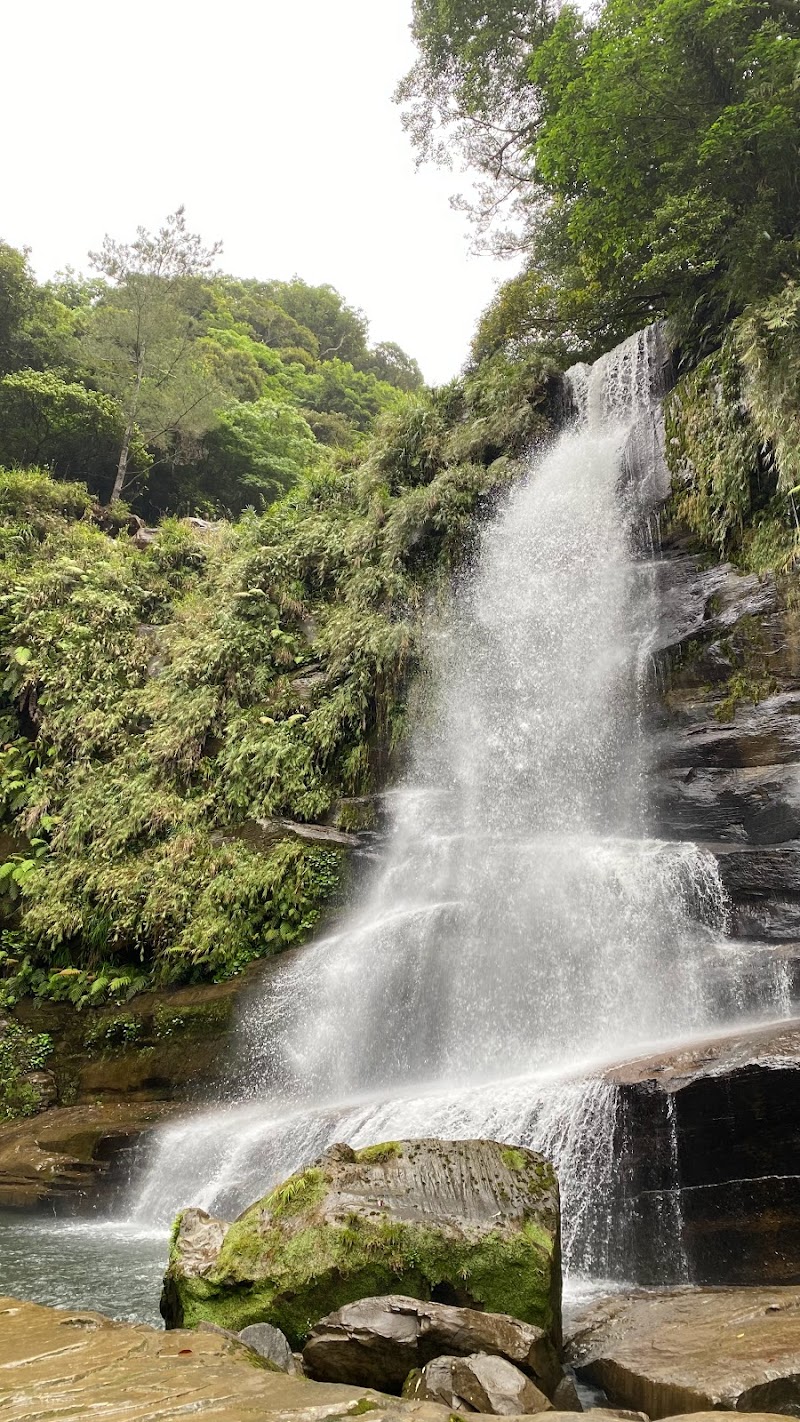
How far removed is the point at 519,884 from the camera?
9.40 metres

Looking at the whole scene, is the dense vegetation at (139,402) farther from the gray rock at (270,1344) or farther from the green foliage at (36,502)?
the gray rock at (270,1344)

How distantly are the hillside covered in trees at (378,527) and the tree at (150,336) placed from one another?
2.36 m

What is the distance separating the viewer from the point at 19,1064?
34.2 ft

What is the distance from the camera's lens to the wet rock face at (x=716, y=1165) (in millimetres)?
4957

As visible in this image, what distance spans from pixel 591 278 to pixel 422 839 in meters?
12.3

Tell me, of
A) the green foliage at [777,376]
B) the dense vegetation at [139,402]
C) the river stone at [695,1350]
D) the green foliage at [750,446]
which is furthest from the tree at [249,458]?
the river stone at [695,1350]

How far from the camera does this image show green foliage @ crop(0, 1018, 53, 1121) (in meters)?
9.86

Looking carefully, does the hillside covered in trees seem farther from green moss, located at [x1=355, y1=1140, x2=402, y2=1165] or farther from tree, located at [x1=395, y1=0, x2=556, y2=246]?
green moss, located at [x1=355, y1=1140, x2=402, y2=1165]

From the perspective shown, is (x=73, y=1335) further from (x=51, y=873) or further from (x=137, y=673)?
(x=137, y=673)

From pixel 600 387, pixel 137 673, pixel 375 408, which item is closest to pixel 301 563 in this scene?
pixel 137 673

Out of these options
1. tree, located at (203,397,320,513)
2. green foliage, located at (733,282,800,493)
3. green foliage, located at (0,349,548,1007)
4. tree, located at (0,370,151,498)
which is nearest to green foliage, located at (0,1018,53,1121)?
green foliage, located at (0,349,548,1007)

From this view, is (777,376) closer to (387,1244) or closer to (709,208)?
(709,208)

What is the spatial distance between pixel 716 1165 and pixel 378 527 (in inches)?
495

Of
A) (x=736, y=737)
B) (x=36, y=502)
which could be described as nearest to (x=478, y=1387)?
(x=736, y=737)
